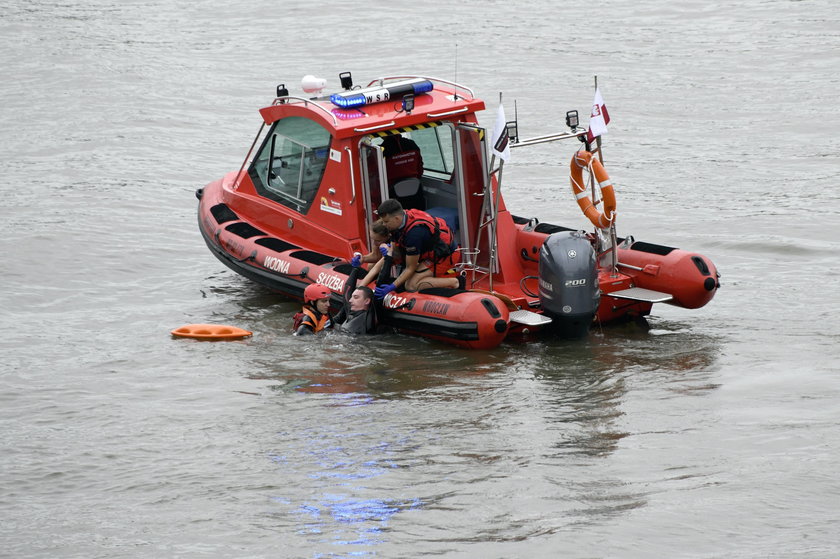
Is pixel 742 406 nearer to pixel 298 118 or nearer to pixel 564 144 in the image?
pixel 298 118

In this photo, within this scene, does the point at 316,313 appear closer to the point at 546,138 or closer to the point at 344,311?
the point at 344,311

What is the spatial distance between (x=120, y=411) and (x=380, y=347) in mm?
2121

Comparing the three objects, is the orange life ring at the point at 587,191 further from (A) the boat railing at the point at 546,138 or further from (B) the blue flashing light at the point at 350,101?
(B) the blue flashing light at the point at 350,101

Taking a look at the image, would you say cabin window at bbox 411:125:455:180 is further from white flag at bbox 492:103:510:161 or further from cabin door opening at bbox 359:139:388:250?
white flag at bbox 492:103:510:161

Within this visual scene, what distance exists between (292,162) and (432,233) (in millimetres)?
2116

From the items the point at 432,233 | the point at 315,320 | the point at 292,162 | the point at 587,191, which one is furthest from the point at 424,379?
the point at 292,162

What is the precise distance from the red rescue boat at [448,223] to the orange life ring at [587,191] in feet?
0.04

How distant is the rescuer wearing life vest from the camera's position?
938 cm

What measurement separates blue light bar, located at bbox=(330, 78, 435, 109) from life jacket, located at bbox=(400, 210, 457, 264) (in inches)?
50.1

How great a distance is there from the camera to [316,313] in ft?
32.8

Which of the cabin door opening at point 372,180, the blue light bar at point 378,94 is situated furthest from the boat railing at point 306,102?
the cabin door opening at point 372,180

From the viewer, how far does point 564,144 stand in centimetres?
1842

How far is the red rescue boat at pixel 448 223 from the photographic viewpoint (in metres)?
9.16

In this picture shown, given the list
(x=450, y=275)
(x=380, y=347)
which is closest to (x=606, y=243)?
(x=450, y=275)
